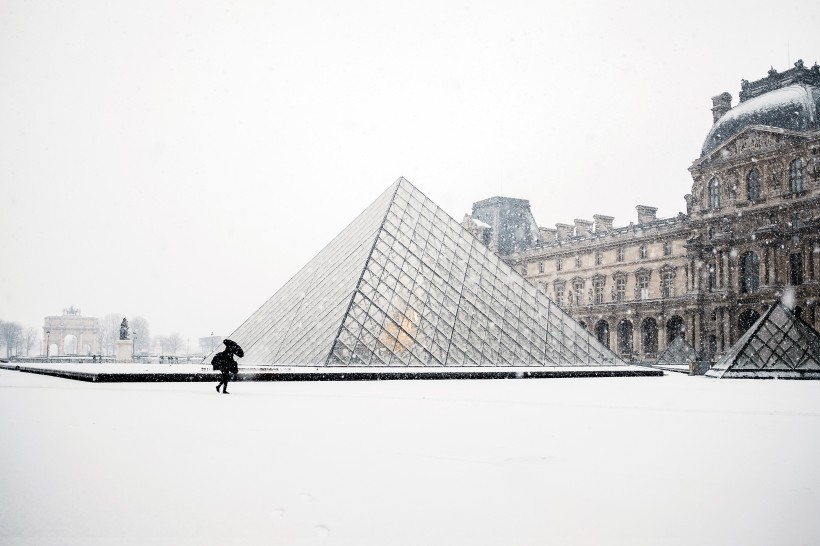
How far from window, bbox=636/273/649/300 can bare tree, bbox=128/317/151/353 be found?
255ft

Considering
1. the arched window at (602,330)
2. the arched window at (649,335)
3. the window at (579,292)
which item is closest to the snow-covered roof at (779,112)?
the arched window at (649,335)

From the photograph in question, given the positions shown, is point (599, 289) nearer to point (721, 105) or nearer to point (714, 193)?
point (714, 193)

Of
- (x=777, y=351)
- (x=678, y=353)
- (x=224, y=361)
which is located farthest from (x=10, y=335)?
(x=224, y=361)

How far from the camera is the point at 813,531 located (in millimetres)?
3623

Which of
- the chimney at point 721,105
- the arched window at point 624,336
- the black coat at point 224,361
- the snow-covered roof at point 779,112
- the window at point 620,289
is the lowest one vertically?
the black coat at point 224,361

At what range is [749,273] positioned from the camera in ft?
140

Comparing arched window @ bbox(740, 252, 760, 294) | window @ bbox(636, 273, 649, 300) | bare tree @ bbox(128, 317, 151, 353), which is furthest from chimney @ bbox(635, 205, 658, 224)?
bare tree @ bbox(128, 317, 151, 353)

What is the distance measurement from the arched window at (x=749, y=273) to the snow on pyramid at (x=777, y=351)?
17.8m

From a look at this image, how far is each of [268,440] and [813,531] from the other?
14.5 feet

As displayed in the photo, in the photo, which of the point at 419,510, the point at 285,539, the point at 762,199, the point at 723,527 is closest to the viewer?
the point at 285,539

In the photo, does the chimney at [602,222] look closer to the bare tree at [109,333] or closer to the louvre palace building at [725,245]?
the louvre palace building at [725,245]

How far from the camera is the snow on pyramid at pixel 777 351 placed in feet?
79.3

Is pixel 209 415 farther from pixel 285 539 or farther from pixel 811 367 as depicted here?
pixel 811 367

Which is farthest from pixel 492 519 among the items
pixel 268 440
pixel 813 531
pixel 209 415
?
pixel 209 415
